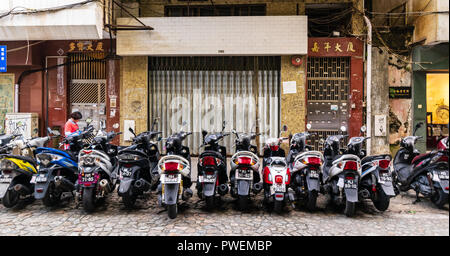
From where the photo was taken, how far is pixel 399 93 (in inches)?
401

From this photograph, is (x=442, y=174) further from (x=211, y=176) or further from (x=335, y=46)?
(x=335, y=46)

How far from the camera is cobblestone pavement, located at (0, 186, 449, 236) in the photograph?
4449 mm

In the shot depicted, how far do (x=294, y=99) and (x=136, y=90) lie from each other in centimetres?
525

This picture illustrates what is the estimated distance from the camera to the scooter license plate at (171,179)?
4762 millimetres

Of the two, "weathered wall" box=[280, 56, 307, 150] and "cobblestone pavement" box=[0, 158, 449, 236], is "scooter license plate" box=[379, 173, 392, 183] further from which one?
"weathered wall" box=[280, 56, 307, 150]

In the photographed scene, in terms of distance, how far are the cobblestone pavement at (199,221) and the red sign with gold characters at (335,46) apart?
18.7ft

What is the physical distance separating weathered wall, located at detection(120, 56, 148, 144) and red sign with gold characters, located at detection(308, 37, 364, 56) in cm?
558

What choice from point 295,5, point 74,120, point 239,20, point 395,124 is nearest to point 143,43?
point 239,20

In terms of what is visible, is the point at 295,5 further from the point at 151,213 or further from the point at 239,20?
the point at 151,213

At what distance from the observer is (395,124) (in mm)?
10227

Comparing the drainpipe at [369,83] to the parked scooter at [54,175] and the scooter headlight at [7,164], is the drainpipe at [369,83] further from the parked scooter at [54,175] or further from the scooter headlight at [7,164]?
the scooter headlight at [7,164]

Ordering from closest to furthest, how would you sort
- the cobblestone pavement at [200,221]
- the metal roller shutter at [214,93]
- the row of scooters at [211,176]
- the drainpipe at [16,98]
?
the cobblestone pavement at [200,221] → the row of scooters at [211,176] → the metal roller shutter at [214,93] → the drainpipe at [16,98]

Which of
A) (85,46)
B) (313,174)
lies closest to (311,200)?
(313,174)

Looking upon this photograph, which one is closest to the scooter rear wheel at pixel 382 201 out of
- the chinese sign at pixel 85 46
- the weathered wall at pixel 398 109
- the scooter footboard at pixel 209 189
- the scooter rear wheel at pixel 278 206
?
the scooter rear wheel at pixel 278 206
